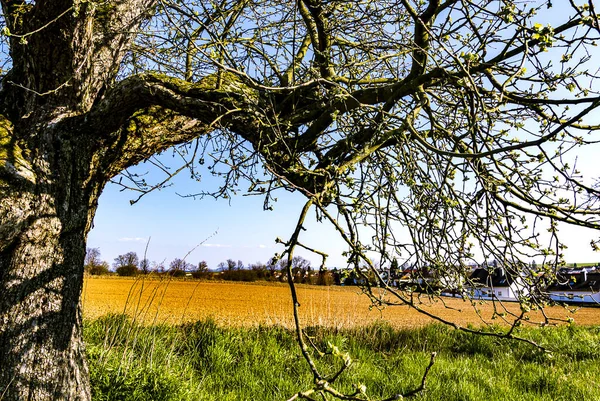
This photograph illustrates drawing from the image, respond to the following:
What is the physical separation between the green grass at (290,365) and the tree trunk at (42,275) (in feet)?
2.88

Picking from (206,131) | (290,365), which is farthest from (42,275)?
(290,365)

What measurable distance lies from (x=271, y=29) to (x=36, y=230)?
3.10 metres

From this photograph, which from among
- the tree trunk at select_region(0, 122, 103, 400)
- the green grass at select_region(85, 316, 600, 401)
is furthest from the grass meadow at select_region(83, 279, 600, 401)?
the tree trunk at select_region(0, 122, 103, 400)

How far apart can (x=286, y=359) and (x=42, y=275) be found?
407cm

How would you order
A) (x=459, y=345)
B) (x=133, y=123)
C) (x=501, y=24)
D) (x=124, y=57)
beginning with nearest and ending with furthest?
(x=501, y=24) → (x=133, y=123) → (x=124, y=57) → (x=459, y=345)

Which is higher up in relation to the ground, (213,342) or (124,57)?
(124,57)

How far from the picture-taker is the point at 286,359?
645cm

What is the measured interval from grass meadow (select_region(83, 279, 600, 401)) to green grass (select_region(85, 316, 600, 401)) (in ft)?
0.05

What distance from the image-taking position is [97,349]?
4.82 metres

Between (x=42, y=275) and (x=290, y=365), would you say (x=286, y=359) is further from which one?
(x=42, y=275)

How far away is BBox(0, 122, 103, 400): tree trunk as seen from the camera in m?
3.21

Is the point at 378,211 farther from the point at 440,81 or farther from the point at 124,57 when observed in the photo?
the point at 124,57

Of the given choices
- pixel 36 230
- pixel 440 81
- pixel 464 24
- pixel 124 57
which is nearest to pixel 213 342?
pixel 36 230

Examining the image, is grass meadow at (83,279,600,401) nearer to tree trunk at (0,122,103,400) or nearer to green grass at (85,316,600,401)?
green grass at (85,316,600,401)
